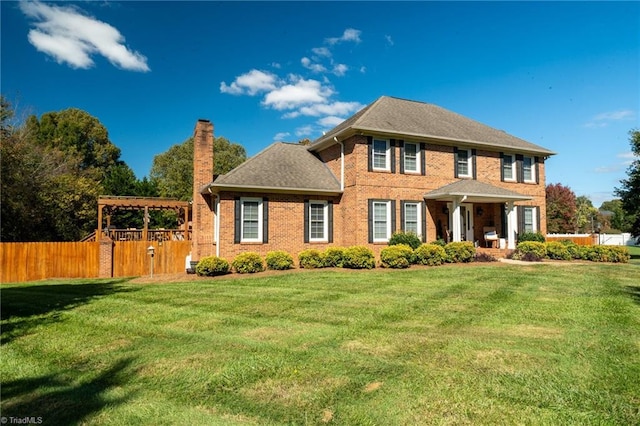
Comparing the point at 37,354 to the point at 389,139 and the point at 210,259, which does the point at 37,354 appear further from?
the point at 389,139

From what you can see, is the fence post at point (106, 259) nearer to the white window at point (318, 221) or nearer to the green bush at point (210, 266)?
the green bush at point (210, 266)

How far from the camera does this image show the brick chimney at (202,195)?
51.6 feet

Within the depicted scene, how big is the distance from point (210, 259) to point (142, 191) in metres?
24.4

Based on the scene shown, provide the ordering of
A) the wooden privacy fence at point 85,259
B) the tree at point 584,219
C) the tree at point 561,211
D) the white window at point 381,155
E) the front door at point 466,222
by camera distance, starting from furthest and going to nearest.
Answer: the tree at point 584,219
the tree at point 561,211
the front door at point 466,222
the white window at point 381,155
the wooden privacy fence at point 85,259

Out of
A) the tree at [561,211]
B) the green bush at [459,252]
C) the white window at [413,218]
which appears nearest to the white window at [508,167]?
the white window at [413,218]

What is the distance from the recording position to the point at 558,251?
16.7m

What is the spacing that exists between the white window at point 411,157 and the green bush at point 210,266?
30.6 ft

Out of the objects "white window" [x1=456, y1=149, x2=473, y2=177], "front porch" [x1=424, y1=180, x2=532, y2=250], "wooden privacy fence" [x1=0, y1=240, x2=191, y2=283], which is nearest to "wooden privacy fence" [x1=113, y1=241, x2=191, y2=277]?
"wooden privacy fence" [x1=0, y1=240, x2=191, y2=283]

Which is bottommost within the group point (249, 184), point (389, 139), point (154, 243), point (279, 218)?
point (154, 243)

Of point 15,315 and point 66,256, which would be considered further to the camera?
point 66,256

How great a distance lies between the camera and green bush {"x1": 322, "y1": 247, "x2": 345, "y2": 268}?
14.6m

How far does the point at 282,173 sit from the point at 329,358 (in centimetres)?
1275

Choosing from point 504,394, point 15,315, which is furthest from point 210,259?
point 504,394

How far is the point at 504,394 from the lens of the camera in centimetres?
360
